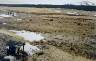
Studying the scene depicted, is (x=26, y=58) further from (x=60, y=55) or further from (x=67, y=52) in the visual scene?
(x=67, y=52)

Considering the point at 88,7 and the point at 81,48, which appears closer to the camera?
the point at 81,48

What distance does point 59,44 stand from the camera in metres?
21.0

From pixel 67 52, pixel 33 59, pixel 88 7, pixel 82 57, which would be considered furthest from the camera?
pixel 88 7

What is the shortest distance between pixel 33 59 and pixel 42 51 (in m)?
2.40

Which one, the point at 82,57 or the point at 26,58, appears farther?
the point at 82,57

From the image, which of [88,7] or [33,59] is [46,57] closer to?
[33,59]

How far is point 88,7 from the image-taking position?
223ft

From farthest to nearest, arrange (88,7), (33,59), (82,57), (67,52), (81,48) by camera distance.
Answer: (88,7) < (81,48) < (67,52) < (82,57) < (33,59)

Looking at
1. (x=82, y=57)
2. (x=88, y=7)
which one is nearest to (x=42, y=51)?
(x=82, y=57)

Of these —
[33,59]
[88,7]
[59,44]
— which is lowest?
[88,7]

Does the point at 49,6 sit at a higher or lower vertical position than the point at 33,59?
→ lower

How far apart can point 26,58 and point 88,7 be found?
55004mm

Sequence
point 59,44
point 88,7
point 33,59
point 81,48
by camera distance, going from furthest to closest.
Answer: point 88,7 < point 59,44 < point 81,48 < point 33,59

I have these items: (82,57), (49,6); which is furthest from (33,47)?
(49,6)
